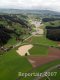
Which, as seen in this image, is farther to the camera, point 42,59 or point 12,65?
point 42,59

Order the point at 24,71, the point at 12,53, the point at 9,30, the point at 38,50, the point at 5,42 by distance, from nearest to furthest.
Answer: the point at 24,71
the point at 12,53
the point at 38,50
the point at 5,42
the point at 9,30

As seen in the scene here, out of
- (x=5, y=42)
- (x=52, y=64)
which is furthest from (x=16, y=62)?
(x=5, y=42)

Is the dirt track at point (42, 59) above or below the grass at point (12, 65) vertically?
below

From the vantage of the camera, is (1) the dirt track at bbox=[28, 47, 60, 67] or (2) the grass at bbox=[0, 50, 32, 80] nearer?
(2) the grass at bbox=[0, 50, 32, 80]

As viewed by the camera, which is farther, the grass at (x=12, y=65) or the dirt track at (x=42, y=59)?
the dirt track at (x=42, y=59)

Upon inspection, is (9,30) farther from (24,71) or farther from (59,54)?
(24,71)

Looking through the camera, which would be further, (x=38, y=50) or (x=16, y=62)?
(x=38, y=50)

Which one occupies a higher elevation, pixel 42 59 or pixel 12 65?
pixel 12 65

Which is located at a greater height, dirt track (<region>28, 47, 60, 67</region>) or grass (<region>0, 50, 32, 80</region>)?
grass (<region>0, 50, 32, 80</region>)
